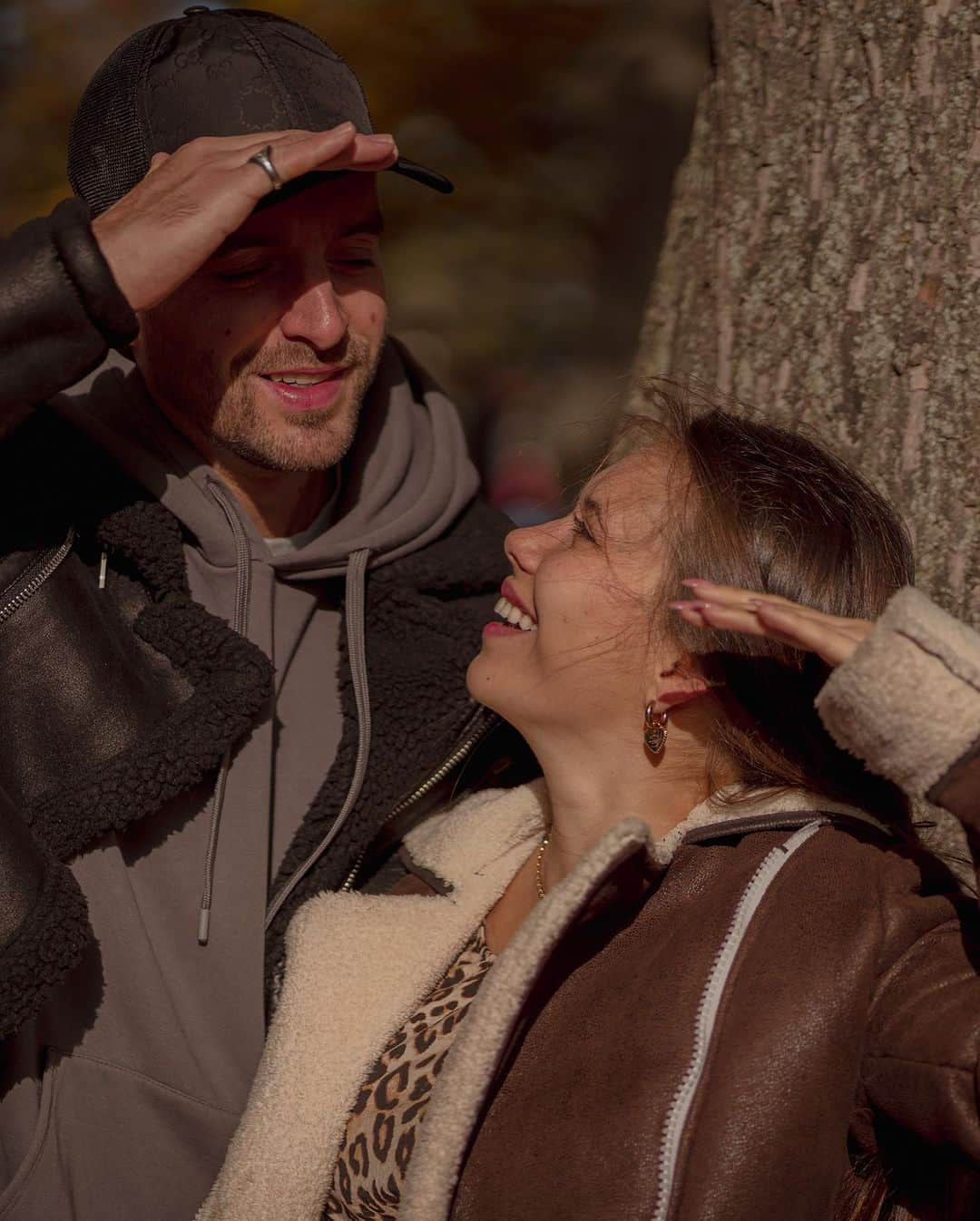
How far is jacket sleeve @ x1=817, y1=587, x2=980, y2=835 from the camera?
1.69m

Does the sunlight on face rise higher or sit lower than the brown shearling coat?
higher

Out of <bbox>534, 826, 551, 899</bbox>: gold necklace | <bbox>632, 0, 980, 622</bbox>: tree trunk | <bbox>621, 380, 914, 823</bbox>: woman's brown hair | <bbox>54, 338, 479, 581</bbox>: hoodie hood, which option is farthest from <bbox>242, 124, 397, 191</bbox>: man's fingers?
<bbox>534, 826, 551, 899</bbox>: gold necklace

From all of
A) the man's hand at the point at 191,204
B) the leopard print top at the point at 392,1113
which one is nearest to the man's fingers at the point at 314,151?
the man's hand at the point at 191,204

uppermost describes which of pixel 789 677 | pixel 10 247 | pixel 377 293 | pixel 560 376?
pixel 10 247

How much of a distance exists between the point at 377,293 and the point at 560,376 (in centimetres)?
699

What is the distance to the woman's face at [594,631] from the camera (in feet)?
7.39

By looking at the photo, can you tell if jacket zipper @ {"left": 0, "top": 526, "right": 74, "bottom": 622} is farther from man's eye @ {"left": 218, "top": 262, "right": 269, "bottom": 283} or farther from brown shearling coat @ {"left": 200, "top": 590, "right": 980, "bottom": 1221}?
brown shearling coat @ {"left": 200, "top": 590, "right": 980, "bottom": 1221}

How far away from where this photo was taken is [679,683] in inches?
88.5

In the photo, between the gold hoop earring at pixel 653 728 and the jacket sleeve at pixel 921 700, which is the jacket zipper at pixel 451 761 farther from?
the jacket sleeve at pixel 921 700

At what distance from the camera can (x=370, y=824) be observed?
2592 millimetres

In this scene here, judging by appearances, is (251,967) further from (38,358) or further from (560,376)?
(560,376)

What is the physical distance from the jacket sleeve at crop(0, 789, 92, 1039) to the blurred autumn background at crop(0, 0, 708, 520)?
6.72 feet

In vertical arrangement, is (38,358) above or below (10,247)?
below

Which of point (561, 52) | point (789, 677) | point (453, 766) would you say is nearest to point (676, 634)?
point (789, 677)
